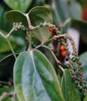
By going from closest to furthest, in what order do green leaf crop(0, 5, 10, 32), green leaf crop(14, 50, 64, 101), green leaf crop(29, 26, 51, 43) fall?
green leaf crop(14, 50, 64, 101), green leaf crop(29, 26, 51, 43), green leaf crop(0, 5, 10, 32)

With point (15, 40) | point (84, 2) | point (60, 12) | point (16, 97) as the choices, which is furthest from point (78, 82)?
point (84, 2)

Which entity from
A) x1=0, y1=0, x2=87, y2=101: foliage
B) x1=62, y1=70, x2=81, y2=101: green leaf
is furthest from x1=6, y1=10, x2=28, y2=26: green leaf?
x1=62, y1=70, x2=81, y2=101: green leaf

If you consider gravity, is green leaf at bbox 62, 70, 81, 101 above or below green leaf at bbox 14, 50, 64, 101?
below

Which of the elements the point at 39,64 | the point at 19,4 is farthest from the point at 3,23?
the point at 39,64

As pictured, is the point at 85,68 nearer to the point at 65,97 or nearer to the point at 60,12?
the point at 65,97

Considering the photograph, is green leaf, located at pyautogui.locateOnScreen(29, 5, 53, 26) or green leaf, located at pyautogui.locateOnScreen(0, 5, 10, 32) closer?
green leaf, located at pyautogui.locateOnScreen(29, 5, 53, 26)

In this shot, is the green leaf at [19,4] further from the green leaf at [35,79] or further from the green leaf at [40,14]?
the green leaf at [35,79]

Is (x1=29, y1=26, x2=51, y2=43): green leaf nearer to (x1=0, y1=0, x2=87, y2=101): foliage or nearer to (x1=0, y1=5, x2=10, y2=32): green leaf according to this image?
(x1=0, y1=0, x2=87, y2=101): foliage
